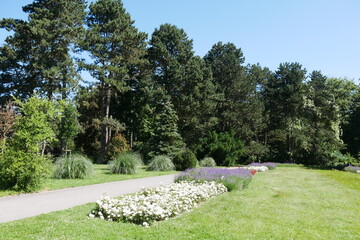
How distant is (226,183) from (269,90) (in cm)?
3527

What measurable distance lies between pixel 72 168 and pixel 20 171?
384cm

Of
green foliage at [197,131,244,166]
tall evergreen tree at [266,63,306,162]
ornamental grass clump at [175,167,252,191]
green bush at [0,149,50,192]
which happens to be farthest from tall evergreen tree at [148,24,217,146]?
green bush at [0,149,50,192]

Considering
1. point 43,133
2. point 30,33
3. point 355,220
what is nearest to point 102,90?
point 30,33

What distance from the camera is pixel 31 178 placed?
31.4 ft

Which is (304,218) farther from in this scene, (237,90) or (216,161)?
(237,90)

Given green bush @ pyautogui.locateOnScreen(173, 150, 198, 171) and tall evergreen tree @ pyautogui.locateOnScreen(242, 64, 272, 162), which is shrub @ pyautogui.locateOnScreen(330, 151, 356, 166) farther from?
green bush @ pyautogui.locateOnScreen(173, 150, 198, 171)

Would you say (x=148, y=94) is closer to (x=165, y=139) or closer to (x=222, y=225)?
(x=165, y=139)

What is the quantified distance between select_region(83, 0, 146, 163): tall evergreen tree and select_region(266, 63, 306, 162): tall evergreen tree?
22125 millimetres

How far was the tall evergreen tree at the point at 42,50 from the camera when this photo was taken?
86.4 feet

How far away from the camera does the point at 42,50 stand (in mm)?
27094

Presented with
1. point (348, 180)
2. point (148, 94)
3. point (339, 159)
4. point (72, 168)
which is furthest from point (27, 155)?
point (339, 159)

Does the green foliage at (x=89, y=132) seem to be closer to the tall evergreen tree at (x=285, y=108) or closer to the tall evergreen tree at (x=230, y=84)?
the tall evergreen tree at (x=230, y=84)

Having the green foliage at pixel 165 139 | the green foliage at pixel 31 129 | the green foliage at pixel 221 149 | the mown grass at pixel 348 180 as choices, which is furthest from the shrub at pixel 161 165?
the mown grass at pixel 348 180

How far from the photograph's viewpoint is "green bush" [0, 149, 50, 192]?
944 cm
